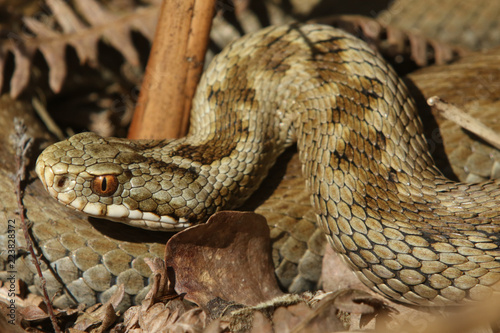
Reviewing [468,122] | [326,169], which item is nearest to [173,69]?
[326,169]

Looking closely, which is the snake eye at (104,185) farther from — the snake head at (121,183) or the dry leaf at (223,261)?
the dry leaf at (223,261)

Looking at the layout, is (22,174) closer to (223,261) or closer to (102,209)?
(102,209)

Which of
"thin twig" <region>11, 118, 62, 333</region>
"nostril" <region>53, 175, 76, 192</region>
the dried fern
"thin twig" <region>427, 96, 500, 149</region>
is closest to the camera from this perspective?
"thin twig" <region>11, 118, 62, 333</region>

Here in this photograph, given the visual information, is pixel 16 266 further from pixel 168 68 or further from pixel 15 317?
pixel 168 68

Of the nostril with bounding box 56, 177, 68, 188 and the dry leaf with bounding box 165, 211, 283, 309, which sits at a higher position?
the nostril with bounding box 56, 177, 68, 188

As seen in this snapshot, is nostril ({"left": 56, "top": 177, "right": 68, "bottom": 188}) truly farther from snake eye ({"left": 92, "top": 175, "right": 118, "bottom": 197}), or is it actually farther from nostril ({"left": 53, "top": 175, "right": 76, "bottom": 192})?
snake eye ({"left": 92, "top": 175, "right": 118, "bottom": 197})

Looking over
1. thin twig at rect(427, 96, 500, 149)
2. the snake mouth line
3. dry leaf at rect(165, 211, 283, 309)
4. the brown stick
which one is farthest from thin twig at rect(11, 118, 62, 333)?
thin twig at rect(427, 96, 500, 149)

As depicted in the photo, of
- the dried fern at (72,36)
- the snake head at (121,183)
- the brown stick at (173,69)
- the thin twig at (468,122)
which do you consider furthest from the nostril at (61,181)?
the thin twig at (468,122)
